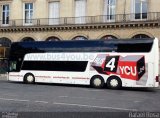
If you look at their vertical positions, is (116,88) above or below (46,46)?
below

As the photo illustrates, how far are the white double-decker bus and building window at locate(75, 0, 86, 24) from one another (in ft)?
34.5

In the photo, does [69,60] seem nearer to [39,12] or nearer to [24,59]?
[24,59]

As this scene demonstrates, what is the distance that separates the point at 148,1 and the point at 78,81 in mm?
12646

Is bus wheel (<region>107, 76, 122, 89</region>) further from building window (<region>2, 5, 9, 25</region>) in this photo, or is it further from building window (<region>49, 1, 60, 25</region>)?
building window (<region>2, 5, 9, 25</region>)

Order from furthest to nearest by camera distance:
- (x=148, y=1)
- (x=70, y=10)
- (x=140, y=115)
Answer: (x=70, y=10) < (x=148, y=1) < (x=140, y=115)

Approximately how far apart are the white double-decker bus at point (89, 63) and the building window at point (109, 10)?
10.8 meters

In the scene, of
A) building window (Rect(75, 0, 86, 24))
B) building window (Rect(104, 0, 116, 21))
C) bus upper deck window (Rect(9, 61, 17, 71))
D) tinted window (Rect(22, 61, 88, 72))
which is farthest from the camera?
building window (Rect(75, 0, 86, 24))

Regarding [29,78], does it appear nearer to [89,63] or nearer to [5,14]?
[89,63]

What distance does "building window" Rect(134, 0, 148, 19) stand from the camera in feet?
116

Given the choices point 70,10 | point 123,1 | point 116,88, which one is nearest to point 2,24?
point 70,10

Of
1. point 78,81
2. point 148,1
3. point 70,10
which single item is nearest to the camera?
point 78,81

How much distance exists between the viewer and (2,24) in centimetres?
4253

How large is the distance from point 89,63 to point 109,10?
12339 mm

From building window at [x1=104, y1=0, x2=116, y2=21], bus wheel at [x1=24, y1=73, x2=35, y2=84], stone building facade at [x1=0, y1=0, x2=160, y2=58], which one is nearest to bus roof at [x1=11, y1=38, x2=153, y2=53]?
bus wheel at [x1=24, y1=73, x2=35, y2=84]
